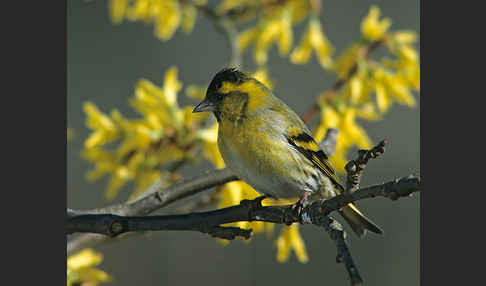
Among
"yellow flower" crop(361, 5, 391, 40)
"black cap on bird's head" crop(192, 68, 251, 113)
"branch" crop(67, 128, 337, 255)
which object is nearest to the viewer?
"branch" crop(67, 128, 337, 255)

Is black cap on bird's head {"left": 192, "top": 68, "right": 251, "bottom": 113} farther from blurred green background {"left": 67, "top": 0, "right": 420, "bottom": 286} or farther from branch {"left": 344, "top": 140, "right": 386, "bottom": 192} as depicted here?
blurred green background {"left": 67, "top": 0, "right": 420, "bottom": 286}

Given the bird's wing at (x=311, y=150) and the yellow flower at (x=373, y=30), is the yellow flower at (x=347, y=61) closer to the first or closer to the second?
the yellow flower at (x=373, y=30)

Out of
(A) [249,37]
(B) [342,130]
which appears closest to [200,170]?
(A) [249,37]

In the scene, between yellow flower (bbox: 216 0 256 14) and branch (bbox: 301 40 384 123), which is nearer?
branch (bbox: 301 40 384 123)

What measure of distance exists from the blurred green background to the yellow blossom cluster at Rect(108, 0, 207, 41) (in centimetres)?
62

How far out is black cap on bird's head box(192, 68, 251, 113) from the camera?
1.32 metres

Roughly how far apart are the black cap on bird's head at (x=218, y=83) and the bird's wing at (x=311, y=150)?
16cm

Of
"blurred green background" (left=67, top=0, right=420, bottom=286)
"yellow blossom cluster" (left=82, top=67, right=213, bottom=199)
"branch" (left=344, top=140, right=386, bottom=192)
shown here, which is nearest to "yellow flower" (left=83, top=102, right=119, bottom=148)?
"yellow blossom cluster" (left=82, top=67, right=213, bottom=199)

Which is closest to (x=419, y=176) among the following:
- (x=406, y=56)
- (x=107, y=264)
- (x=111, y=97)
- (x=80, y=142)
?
(x=406, y=56)

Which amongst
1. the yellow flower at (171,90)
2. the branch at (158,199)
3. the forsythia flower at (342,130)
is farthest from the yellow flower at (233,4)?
the branch at (158,199)

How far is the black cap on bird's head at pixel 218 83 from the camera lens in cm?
132

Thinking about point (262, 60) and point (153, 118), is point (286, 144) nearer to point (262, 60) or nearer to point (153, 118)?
point (153, 118)

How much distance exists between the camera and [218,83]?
4.36 ft

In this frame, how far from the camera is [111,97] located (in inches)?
141
